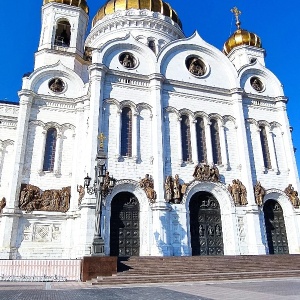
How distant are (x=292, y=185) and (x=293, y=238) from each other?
3.56 meters

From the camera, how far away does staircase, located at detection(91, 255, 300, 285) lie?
12320 mm

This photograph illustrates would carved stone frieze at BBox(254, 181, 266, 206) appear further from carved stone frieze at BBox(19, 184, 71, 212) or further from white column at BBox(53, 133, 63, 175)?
white column at BBox(53, 133, 63, 175)

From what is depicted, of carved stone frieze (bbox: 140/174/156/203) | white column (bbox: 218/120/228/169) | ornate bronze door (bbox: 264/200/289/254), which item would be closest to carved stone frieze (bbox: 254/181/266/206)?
ornate bronze door (bbox: 264/200/289/254)

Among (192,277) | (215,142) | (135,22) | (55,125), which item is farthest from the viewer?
(135,22)

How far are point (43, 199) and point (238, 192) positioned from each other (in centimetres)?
→ 1223

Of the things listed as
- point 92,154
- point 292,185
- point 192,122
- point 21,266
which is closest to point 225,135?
point 192,122

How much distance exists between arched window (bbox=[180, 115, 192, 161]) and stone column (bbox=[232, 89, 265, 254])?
3634mm

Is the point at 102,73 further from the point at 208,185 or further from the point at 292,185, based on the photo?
the point at 292,185

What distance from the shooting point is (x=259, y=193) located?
65.3ft

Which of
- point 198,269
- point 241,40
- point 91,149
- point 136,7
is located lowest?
point 198,269

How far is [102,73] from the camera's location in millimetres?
19484

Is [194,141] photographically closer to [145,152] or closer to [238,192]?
[145,152]

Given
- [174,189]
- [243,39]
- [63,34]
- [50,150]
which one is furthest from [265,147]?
[63,34]

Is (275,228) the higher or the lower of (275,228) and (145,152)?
the lower
